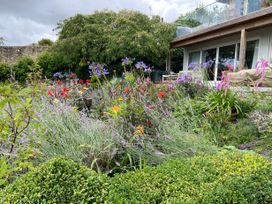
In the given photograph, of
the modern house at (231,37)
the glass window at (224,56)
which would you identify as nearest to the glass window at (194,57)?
the modern house at (231,37)

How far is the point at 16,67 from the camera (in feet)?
47.5

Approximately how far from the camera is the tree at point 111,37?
12820 millimetres

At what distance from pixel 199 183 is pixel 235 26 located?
9.04m

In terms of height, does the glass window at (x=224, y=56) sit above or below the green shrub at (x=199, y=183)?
above

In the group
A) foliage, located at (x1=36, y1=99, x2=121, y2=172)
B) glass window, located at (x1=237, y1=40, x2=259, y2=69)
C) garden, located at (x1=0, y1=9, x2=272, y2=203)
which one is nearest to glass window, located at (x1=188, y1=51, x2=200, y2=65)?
glass window, located at (x1=237, y1=40, x2=259, y2=69)

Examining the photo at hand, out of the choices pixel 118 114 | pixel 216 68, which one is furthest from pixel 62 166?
pixel 216 68

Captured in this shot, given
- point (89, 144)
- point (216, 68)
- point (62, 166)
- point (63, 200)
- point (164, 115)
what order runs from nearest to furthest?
point (63, 200)
point (62, 166)
point (89, 144)
point (164, 115)
point (216, 68)

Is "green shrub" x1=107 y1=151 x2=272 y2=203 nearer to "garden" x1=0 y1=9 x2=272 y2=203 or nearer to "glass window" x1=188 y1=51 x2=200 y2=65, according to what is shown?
"garden" x1=0 y1=9 x2=272 y2=203

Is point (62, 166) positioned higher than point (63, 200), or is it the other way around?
point (62, 166)

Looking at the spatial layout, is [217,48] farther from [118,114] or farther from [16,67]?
[16,67]

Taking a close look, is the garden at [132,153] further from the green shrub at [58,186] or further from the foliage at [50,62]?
the foliage at [50,62]

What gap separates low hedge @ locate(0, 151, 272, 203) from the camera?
4.50 ft

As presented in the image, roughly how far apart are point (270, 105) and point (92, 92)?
3491 mm

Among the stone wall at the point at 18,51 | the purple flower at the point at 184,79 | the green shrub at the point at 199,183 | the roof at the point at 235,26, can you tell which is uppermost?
the roof at the point at 235,26
